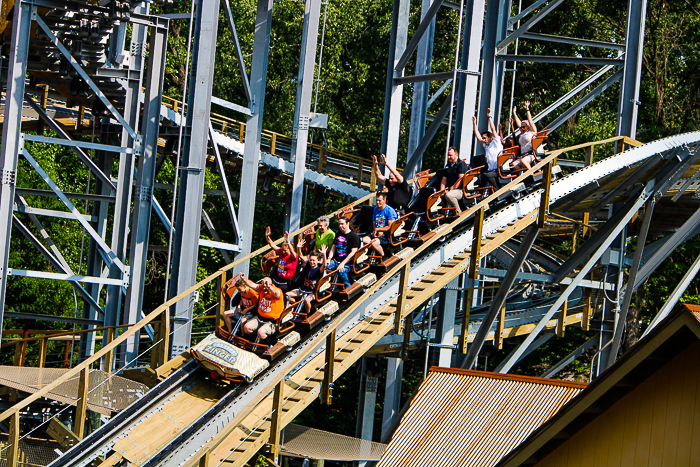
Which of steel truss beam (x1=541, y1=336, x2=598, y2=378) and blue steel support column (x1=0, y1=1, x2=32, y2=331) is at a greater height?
blue steel support column (x1=0, y1=1, x2=32, y2=331)

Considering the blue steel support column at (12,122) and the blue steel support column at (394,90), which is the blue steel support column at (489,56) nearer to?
the blue steel support column at (394,90)

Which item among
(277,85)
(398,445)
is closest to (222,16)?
(277,85)

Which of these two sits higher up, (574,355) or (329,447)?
(574,355)

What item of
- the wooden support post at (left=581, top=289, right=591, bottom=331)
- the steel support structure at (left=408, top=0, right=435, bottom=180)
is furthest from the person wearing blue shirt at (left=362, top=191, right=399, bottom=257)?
the wooden support post at (left=581, top=289, right=591, bottom=331)

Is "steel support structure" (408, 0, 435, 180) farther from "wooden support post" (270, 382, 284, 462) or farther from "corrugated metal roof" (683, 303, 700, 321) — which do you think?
"corrugated metal roof" (683, 303, 700, 321)

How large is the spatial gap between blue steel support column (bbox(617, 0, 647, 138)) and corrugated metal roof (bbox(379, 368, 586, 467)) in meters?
8.13

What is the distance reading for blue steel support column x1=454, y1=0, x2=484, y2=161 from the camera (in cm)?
1609

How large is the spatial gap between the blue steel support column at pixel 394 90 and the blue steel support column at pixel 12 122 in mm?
7156

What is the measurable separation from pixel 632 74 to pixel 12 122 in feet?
36.7

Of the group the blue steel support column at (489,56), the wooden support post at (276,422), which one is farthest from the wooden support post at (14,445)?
the blue steel support column at (489,56)

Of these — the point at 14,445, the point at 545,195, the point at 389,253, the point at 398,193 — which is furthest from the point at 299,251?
the point at 14,445

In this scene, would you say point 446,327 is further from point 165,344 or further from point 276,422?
point 276,422

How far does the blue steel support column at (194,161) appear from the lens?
14.4 meters

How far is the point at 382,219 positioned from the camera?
14.1 m
